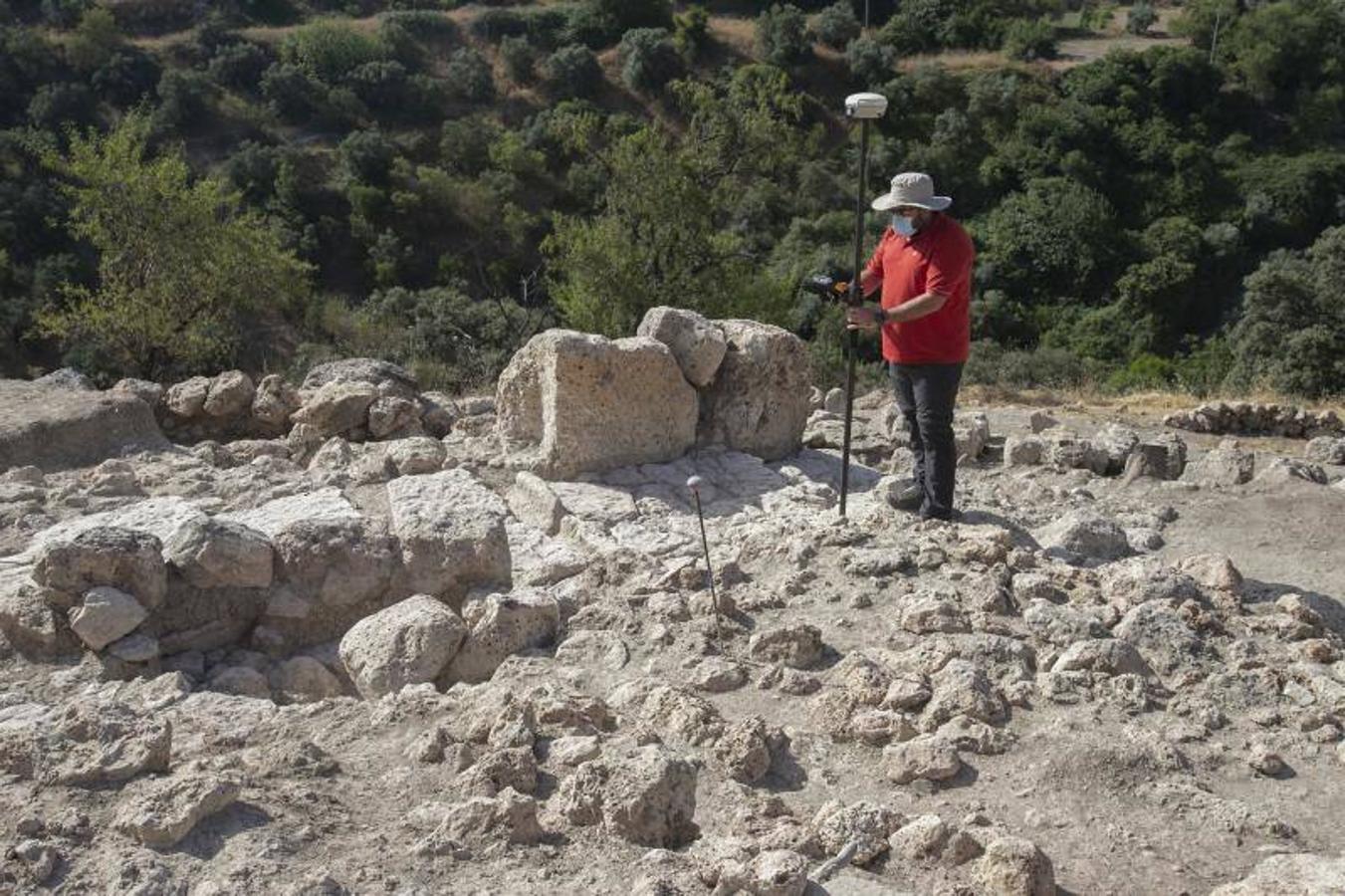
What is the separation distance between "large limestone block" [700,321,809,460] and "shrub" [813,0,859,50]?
111 feet

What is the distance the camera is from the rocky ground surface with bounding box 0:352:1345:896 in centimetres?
308

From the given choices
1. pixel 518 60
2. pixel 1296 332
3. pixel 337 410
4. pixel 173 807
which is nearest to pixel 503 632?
pixel 173 807

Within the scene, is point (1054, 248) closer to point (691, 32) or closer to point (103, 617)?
point (691, 32)

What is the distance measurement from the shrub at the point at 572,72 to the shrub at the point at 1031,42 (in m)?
12.9

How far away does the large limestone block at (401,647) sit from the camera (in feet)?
14.7

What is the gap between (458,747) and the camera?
11.7 ft

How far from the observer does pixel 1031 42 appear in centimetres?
3662

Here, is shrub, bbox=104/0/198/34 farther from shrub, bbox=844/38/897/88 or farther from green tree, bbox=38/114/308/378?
green tree, bbox=38/114/308/378

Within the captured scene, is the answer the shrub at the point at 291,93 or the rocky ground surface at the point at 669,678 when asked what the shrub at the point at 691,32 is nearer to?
the shrub at the point at 291,93

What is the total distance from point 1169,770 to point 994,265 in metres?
27.0

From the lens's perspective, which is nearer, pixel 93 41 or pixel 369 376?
pixel 369 376

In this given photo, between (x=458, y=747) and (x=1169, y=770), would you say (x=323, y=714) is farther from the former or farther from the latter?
(x=1169, y=770)

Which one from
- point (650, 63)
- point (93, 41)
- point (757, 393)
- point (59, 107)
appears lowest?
point (757, 393)

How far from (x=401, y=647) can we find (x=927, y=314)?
2593 millimetres
